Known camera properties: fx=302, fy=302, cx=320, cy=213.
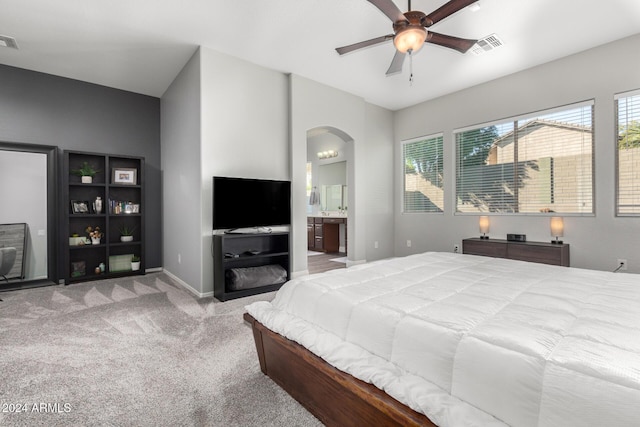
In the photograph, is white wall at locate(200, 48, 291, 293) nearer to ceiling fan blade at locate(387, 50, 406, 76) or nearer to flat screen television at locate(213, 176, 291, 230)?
flat screen television at locate(213, 176, 291, 230)

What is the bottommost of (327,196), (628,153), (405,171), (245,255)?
(245,255)

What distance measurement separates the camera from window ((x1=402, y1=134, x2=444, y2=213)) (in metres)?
5.57

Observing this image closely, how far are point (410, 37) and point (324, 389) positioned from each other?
2500 mm

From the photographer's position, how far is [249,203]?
12.9 ft

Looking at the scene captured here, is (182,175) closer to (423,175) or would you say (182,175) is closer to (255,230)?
(255,230)

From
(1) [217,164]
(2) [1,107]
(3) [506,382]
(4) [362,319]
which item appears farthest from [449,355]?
(2) [1,107]

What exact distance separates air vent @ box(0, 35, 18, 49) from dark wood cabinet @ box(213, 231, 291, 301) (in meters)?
3.26

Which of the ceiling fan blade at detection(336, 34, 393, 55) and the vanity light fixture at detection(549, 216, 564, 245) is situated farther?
the vanity light fixture at detection(549, 216, 564, 245)

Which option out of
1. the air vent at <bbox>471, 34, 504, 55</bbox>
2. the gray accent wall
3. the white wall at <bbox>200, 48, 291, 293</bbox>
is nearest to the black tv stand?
the white wall at <bbox>200, 48, 291, 293</bbox>

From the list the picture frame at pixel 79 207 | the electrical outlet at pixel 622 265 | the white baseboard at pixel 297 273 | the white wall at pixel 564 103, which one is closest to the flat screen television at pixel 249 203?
the white baseboard at pixel 297 273

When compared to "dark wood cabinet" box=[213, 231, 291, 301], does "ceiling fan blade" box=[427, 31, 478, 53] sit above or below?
above

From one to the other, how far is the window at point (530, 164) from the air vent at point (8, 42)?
6251mm

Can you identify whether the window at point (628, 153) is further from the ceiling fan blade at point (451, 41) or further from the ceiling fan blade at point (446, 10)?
the ceiling fan blade at point (446, 10)

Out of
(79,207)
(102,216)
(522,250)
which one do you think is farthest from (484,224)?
(79,207)
